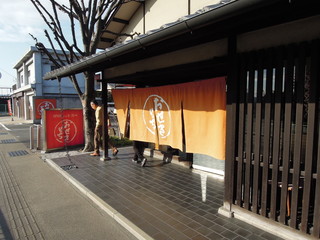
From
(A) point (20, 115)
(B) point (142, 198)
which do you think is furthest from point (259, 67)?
(A) point (20, 115)

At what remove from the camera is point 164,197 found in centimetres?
499

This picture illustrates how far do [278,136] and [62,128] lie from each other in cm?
909

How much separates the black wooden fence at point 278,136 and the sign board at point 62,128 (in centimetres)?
779

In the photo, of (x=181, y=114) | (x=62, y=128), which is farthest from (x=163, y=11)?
(x=62, y=128)

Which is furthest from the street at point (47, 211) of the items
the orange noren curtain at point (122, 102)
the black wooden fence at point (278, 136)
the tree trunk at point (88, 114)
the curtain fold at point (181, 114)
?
the tree trunk at point (88, 114)

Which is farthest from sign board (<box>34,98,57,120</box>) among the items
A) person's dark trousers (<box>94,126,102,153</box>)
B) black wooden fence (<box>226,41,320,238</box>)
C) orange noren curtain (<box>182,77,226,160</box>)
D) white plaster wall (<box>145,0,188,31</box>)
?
black wooden fence (<box>226,41,320,238</box>)

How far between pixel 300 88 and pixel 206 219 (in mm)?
2634

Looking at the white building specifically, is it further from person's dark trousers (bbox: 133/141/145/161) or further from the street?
the street

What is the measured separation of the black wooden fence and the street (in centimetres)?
226

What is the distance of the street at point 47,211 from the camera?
12.3 ft

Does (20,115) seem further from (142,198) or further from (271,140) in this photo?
(271,140)

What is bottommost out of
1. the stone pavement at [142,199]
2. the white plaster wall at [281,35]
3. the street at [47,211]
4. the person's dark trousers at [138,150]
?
the street at [47,211]

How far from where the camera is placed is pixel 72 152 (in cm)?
955

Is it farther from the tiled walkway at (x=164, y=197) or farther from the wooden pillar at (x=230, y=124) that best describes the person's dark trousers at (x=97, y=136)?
the wooden pillar at (x=230, y=124)
